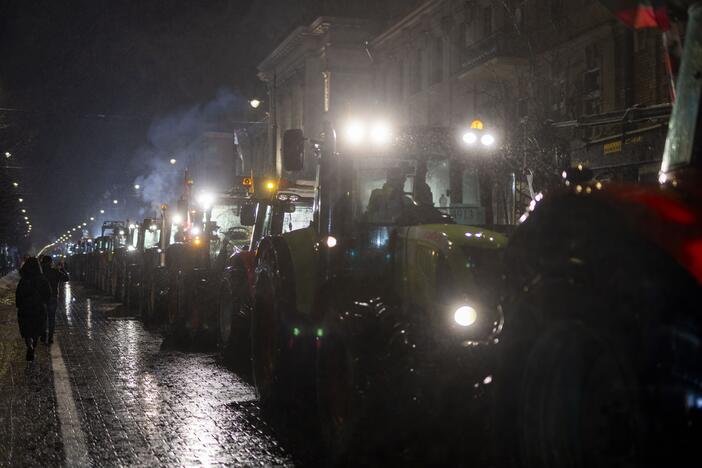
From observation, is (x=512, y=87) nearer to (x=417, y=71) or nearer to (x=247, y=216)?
(x=417, y=71)

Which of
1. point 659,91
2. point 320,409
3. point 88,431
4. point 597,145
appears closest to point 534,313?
point 320,409

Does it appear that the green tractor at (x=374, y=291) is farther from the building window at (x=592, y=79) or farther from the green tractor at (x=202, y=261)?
the building window at (x=592, y=79)

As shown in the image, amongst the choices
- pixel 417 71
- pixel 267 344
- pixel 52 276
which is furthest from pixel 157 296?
pixel 417 71

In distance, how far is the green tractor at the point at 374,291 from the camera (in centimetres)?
621

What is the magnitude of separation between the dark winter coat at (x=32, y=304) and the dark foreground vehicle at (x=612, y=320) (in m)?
12.1

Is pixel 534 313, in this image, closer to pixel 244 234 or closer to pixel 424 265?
pixel 424 265

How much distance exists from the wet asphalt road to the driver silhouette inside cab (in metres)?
2.11

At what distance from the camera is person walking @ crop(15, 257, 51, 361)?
14.9m

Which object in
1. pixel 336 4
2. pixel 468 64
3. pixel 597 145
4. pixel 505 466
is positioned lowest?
pixel 505 466

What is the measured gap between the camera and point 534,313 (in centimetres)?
408

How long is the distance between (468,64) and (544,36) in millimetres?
4450

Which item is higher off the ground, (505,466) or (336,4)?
(336,4)

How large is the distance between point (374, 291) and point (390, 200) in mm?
755

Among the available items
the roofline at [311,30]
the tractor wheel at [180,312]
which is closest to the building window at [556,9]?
the tractor wheel at [180,312]
